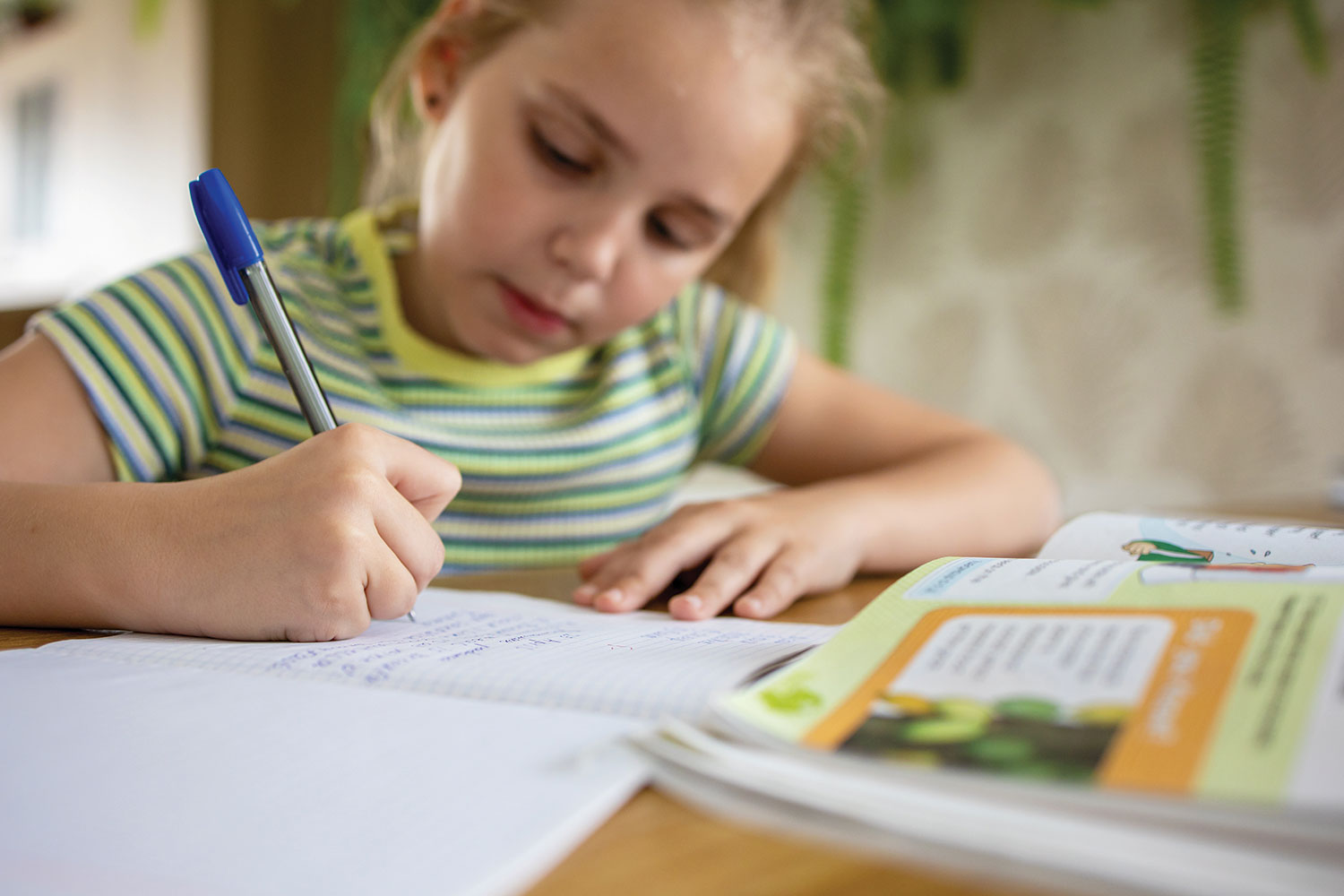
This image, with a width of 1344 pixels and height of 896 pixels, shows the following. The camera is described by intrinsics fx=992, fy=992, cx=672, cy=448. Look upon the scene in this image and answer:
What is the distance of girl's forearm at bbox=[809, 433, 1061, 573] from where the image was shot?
0.57 meters

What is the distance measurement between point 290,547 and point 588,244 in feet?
1.02

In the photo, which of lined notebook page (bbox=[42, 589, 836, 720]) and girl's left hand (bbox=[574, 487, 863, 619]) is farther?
girl's left hand (bbox=[574, 487, 863, 619])

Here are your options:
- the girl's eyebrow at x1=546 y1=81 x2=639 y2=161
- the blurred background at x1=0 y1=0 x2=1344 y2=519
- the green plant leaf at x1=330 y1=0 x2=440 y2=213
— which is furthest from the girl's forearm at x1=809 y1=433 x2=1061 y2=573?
the green plant leaf at x1=330 y1=0 x2=440 y2=213

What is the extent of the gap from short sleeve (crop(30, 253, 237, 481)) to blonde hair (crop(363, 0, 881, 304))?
258mm

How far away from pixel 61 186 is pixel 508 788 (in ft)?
8.38

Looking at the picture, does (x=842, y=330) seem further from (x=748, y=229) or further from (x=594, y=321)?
Result: (x=594, y=321)

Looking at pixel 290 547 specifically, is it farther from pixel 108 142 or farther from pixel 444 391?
pixel 108 142

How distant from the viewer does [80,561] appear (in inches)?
14.3

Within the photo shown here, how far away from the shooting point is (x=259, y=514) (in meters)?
0.36

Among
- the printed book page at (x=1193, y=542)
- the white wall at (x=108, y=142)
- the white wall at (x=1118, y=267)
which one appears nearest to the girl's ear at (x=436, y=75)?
the printed book page at (x=1193, y=542)

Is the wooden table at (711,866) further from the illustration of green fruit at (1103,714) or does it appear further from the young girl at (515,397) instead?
the young girl at (515,397)

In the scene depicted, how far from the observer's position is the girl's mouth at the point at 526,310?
2.14 feet

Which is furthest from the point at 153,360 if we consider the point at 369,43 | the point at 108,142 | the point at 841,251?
the point at 108,142

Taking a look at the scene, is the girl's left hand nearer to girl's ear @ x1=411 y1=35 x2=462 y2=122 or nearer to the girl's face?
the girl's face
